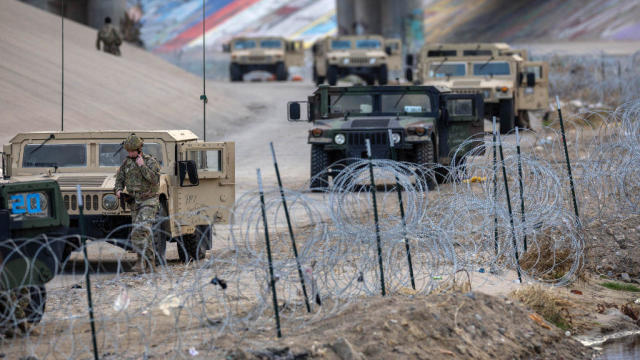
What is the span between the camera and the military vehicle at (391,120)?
13930 mm

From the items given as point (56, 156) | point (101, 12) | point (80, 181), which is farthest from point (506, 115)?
point (101, 12)

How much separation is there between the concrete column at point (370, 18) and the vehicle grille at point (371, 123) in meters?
38.2

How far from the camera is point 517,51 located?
2475 cm

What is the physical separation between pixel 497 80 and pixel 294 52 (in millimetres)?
19061

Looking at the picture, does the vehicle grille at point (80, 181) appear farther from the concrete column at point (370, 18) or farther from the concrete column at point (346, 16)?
the concrete column at point (346, 16)

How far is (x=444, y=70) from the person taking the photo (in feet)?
66.5

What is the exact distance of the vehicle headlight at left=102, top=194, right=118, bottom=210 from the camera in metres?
8.88

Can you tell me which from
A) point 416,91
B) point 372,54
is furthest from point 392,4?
point 416,91

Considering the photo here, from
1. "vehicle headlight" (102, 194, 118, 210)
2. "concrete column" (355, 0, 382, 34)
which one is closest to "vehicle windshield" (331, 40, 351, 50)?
"concrete column" (355, 0, 382, 34)

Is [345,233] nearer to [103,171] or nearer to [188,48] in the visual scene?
[103,171]

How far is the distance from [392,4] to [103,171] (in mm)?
41972

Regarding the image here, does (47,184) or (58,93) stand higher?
(58,93)

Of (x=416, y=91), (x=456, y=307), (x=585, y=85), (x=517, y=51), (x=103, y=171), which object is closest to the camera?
(x=456, y=307)

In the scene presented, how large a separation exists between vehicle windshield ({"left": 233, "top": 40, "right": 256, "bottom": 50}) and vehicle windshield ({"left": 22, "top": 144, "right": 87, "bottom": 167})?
1094 inches
